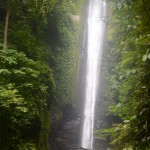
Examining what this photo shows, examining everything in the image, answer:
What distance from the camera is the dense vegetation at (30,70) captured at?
17.2 feet

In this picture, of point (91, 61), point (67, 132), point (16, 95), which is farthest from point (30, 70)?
point (91, 61)

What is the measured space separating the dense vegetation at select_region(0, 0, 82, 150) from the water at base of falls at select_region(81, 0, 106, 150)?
3.85 ft

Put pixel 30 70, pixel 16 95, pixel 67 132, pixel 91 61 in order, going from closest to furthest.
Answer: pixel 16 95, pixel 30 70, pixel 67 132, pixel 91 61

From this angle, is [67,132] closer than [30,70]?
No

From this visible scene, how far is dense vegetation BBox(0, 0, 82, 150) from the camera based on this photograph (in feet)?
17.2

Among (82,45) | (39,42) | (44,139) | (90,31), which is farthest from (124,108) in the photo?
(90,31)

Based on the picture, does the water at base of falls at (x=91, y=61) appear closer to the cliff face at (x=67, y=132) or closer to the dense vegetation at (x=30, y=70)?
the cliff face at (x=67, y=132)

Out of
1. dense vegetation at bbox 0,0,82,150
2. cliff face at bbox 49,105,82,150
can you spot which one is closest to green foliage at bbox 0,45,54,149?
dense vegetation at bbox 0,0,82,150

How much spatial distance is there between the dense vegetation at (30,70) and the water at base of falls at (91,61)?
46.2 inches

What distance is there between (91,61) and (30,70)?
6917 mm

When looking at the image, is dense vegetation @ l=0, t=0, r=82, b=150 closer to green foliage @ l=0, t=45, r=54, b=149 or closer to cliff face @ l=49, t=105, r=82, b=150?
green foliage @ l=0, t=45, r=54, b=149

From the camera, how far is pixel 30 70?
5461 millimetres

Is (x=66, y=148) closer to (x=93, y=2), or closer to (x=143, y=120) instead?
(x=143, y=120)

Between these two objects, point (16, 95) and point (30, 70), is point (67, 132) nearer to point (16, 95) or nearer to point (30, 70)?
point (30, 70)
